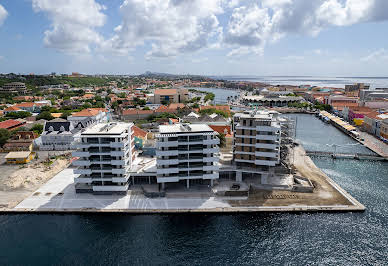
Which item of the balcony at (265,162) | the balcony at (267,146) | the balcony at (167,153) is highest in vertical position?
the balcony at (267,146)

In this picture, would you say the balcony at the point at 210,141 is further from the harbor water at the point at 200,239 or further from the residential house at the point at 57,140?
the residential house at the point at 57,140

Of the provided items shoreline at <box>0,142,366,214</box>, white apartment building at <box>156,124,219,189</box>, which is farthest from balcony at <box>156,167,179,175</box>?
shoreline at <box>0,142,366,214</box>

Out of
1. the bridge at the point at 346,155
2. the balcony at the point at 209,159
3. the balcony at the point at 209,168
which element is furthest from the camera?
the bridge at the point at 346,155

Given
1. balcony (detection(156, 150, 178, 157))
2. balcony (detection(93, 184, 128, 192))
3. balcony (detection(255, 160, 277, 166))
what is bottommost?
balcony (detection(93, 184, 128, 192))

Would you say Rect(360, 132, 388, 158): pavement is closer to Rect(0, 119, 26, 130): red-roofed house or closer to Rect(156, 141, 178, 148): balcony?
Rect(156, 141, 178, 148): balcony

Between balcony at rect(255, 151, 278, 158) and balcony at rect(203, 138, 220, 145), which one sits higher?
balcony at rect(203, 138, 220, 145)

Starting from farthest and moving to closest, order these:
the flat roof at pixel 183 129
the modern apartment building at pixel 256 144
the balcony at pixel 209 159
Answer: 1. the modern apartment building at pixel 256 144
2. the balcony at pixel 209 159
3. the flat roof at pixel 183 129

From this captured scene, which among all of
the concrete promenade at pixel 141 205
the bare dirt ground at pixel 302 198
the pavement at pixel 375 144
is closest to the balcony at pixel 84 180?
the concrete promenade at pixel 141 205
